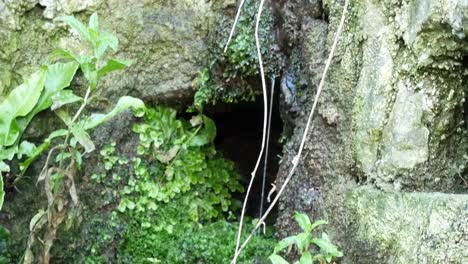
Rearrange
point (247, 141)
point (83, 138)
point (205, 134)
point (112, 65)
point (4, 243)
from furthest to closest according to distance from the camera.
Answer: point (247, 141) < point (205, 134) < point (4, 243) < point (112, 65) < point (83, 138)

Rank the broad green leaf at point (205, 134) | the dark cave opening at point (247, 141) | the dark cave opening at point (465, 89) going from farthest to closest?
the dark cave opening at point (247, 141) < the broad green leaf at point (205, 134) < the dark cave opening at point (465, 89)

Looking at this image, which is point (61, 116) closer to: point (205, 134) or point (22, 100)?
point (22, 100)

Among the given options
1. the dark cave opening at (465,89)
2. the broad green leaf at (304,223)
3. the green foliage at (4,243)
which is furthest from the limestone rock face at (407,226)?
the green foliage at (4,243)

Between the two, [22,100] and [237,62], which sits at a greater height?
[237,62]

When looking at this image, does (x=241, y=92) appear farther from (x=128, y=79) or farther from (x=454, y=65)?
(x=454, y=65)

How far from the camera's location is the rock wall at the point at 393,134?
66.4 inches

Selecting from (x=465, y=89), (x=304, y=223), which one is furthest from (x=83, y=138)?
(x=465, y=89)

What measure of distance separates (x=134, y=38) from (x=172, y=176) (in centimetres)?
53

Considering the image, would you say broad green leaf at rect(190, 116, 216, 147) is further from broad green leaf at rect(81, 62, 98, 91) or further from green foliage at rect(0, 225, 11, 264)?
green foliage at rect(0, 225, 11, 264)

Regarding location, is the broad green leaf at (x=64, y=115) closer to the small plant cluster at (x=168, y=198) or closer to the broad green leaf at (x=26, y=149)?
the broad green leaf at (x=26, y=149)

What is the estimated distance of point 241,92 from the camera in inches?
102

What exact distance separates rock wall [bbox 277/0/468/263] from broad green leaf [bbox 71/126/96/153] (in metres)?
0.69

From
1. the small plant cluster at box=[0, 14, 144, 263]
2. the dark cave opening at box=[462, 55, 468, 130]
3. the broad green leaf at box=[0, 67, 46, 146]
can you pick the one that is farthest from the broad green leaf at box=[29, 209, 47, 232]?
the dark cave opening at box=[462, 55, 468, 130]

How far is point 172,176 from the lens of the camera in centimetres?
258
